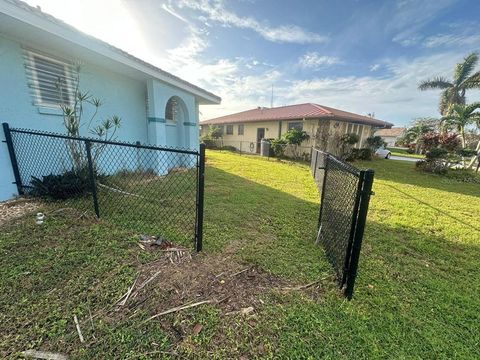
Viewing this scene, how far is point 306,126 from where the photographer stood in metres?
14.2

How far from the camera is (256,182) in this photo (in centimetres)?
721

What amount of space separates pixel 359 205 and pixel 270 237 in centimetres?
176

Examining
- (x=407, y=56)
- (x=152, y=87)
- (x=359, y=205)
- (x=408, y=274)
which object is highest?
(x=407, y=56)

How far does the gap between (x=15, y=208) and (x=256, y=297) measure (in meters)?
4.46

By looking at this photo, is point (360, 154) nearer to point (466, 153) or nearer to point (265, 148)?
point (466, 153)

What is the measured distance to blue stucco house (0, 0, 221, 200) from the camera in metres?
3.75

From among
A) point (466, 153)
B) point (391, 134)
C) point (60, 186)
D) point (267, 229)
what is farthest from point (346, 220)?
point (391, 134)

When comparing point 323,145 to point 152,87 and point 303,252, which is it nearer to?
point 152,87

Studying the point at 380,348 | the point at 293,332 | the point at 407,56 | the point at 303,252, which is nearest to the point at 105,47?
the point at 303,252

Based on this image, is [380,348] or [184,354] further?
[380,348]

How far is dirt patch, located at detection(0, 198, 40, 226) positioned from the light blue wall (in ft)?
1.32

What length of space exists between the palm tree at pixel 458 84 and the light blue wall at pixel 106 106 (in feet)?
70.8

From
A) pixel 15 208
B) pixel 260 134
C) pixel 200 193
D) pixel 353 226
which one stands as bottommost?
pixel 15 208

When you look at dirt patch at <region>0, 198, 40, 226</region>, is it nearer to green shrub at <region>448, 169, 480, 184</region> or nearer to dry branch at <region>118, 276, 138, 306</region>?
dry branch at <region>118, 276, 138, 306</region>
